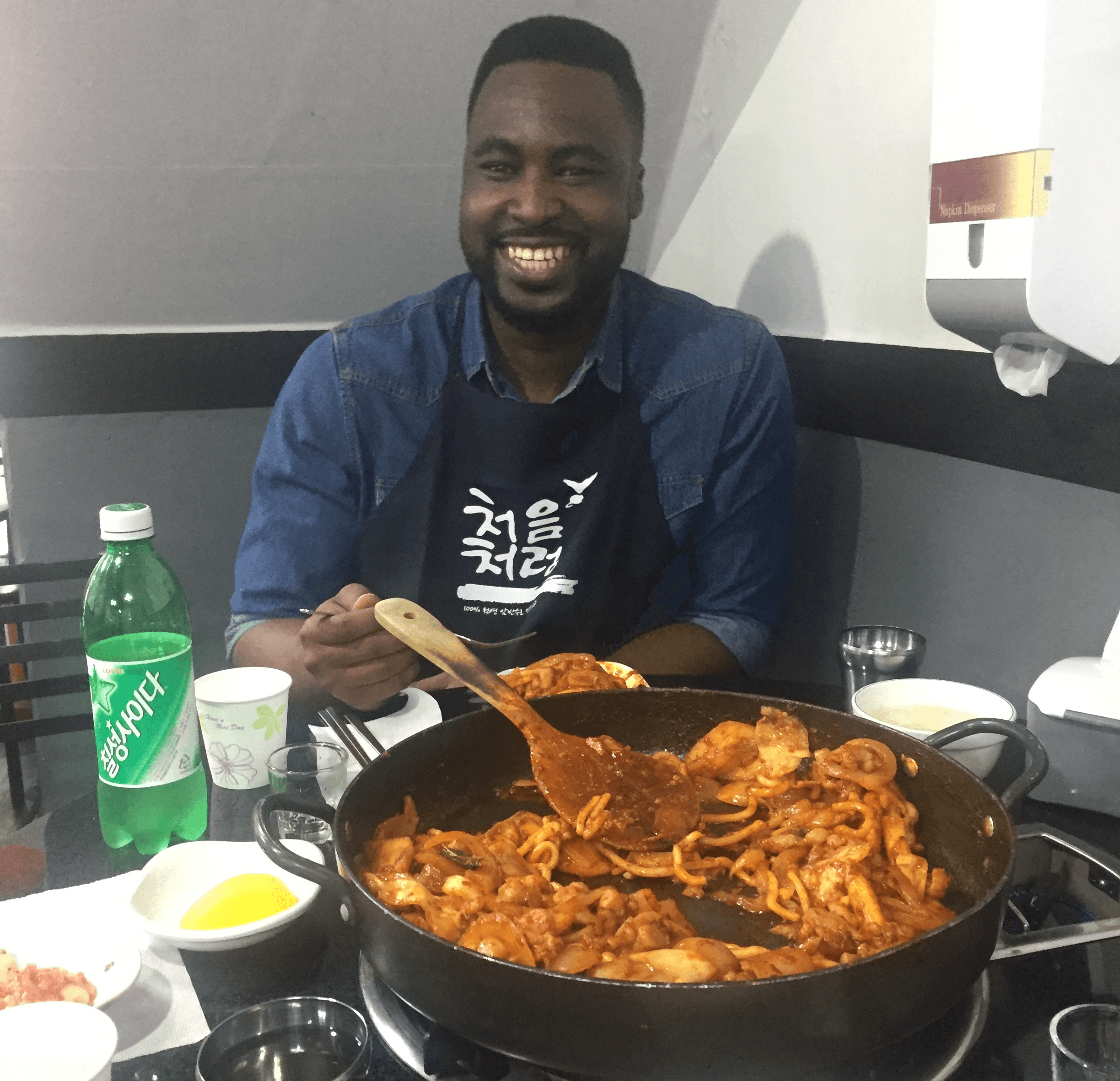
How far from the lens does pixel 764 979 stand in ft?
2.25

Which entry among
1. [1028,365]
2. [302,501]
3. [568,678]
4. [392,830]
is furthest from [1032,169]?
[302,501]

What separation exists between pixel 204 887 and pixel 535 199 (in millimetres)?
1430

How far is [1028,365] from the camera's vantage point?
1.62 metres

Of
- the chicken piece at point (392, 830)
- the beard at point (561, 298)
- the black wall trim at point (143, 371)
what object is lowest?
the chicken piece at point (392, 830)

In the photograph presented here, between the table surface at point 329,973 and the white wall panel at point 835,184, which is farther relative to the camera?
the white wall panel at point 835,184

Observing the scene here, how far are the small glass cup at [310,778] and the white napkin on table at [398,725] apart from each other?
4 cm

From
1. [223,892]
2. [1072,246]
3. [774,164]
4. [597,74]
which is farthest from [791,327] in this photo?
[223,892]

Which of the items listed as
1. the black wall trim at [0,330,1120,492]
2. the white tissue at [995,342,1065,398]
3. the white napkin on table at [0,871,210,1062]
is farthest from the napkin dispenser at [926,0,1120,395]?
the white napkin on table at [0,871,210,1062]

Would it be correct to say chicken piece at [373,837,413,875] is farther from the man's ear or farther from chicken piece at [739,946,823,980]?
the man's ear

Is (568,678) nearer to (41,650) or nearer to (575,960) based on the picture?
(575,960)

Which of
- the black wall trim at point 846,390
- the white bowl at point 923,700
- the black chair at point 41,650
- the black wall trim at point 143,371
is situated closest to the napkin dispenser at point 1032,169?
the black wall trim at point 846,390

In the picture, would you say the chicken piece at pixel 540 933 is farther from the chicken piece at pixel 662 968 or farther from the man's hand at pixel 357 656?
the man's hand at pixel 357 656

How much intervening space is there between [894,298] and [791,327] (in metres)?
0.40

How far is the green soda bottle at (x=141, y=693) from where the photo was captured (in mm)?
1114
